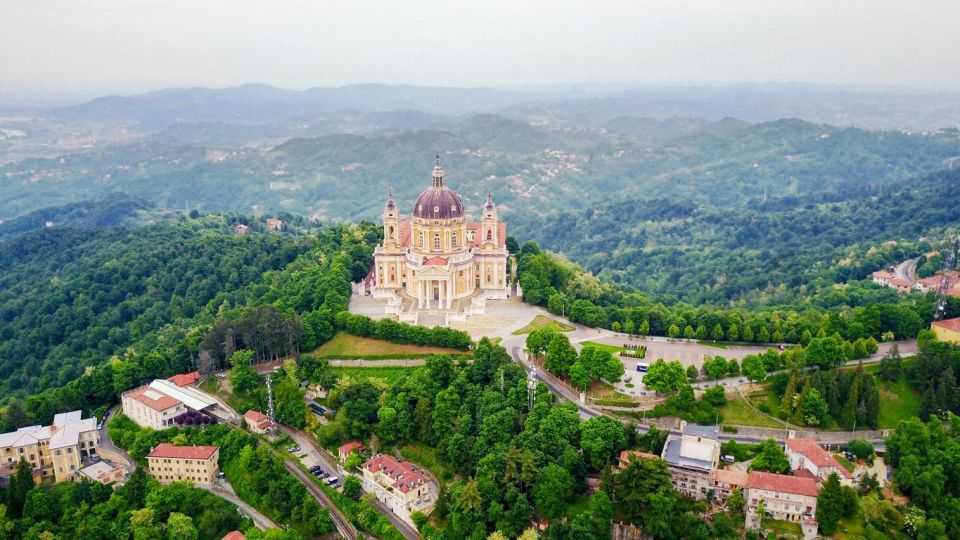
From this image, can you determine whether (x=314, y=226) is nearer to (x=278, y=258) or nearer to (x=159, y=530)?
(x=278, y=258)

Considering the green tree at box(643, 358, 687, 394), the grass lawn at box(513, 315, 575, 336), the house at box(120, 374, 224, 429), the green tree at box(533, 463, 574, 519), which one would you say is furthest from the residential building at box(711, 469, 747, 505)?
the house at box(120, 374, 224, 429)

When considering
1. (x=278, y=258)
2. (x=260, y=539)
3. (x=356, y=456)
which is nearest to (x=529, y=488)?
(x=356, y=456)

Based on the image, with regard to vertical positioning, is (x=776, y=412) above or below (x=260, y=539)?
above

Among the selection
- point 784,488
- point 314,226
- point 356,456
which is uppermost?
point 784,488

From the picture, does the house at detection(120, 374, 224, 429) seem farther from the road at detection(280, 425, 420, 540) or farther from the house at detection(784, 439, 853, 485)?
the house at detection(784, 439, 853, 485)

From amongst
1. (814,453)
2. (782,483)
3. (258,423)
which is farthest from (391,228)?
(782,483)

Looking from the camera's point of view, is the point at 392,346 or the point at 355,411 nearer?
the point at 355,411
